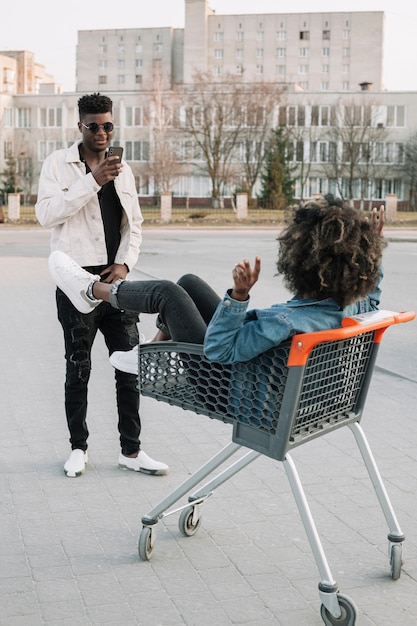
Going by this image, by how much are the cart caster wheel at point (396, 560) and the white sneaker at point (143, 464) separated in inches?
66.8

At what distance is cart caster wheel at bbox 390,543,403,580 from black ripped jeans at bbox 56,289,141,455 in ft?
6.15

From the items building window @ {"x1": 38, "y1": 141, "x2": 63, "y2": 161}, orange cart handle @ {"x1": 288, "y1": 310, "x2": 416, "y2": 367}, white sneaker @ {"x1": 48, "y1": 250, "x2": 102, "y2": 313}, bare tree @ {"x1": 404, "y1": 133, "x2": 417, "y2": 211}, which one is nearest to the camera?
orange cart handle @ {"x1": 288, "y1": 310, "x2": 416, "y2": 367}

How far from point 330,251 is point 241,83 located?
69.0 m

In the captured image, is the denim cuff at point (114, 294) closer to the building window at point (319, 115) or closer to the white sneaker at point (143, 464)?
the white sneaker at point (143, 464)

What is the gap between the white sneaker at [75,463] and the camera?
203 inches

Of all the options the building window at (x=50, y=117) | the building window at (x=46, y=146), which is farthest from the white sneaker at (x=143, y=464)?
the building window at (x=50, y=117)

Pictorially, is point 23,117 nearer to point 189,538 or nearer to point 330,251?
point 189,538

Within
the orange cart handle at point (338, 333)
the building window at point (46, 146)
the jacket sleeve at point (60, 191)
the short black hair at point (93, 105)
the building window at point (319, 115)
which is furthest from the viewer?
the building window at point (46, 146)

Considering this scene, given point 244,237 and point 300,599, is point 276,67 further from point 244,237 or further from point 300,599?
point 300,599

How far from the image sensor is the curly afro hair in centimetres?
336

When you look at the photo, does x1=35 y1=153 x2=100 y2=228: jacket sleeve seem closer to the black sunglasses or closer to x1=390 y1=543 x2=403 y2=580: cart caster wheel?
the black sunglasses

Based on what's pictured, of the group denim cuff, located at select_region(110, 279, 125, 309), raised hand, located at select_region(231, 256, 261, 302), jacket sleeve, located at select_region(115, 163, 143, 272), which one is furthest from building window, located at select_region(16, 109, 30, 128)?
raised hand, located at select_region(231, 256, 261, 302)

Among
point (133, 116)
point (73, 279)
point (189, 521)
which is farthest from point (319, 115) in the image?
point (189, 521)

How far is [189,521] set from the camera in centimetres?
427
